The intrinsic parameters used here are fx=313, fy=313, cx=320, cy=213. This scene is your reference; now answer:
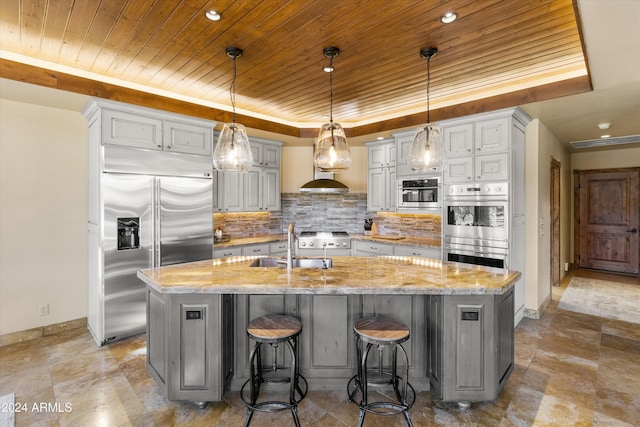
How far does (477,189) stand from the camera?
3926 millimetres

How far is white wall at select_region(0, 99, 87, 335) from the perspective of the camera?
336 centimetres

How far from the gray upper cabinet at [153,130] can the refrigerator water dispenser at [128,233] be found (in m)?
0.85

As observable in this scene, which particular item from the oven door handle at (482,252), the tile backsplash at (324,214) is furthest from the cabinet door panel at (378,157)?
the oven door handle at (482,252)

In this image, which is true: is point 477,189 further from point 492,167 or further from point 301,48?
point 301,48

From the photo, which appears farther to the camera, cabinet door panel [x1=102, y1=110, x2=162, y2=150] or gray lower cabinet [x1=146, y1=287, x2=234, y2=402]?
cabinet door panel [x1=102, y1=110, x2=162, y2=150]

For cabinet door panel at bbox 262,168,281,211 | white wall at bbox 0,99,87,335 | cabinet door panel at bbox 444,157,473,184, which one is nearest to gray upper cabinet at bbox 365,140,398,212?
cabinet door panel at bbox 444,157,473,184

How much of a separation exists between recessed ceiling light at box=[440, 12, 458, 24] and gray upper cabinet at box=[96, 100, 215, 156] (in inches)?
118

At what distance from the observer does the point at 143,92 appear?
3537 mm

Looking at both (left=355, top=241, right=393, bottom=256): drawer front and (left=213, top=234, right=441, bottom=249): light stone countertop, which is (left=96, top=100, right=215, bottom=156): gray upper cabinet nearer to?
(left=213, top=234, right=441, bottom=249): light stone countertop

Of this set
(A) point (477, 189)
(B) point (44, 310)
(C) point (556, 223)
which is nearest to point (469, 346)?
(A) point (477, 189)

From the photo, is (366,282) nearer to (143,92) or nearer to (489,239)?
(489,239)

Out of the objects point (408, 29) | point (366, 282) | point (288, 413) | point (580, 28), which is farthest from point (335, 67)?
point (288, 413)

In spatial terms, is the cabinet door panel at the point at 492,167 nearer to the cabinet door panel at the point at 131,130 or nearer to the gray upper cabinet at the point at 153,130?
the gray upper cabinet at the point at 153,130

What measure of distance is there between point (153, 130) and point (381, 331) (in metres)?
3.33
